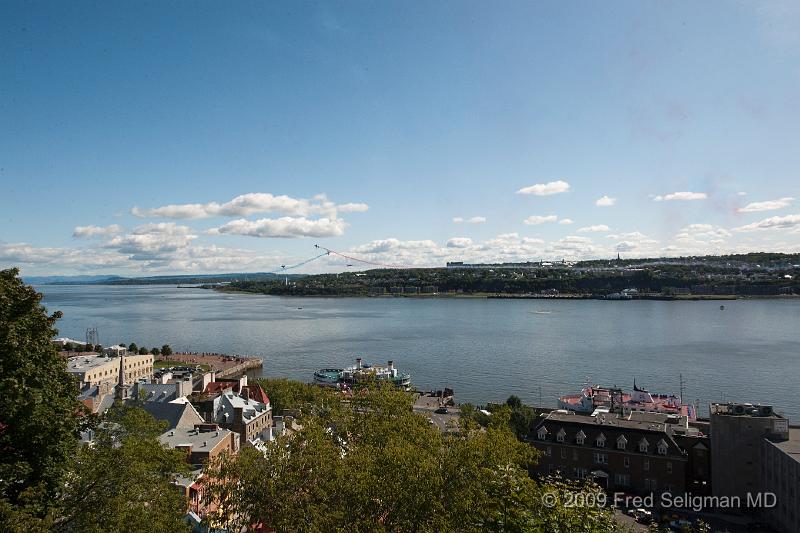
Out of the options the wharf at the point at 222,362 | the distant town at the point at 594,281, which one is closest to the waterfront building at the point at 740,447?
the wharf at the point at 222,362

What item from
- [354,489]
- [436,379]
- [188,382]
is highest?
[354,489]

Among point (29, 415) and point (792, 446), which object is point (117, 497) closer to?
point (29, 415)

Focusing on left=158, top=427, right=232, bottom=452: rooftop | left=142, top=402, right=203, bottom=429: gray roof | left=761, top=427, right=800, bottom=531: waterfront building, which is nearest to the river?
left=761, top=427, right=800, bottom=531: waterfront building

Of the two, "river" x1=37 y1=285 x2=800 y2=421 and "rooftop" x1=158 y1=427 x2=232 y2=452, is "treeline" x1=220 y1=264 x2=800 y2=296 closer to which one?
"river" x1=37 y1=285 x2=800 y2=421

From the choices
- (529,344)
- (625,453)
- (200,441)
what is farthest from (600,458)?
(529,344)

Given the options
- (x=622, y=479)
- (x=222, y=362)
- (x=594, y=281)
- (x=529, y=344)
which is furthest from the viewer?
(x=594, y=281)

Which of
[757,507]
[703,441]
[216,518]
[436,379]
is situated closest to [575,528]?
[216,518]

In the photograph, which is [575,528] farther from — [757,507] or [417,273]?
[417,273]
